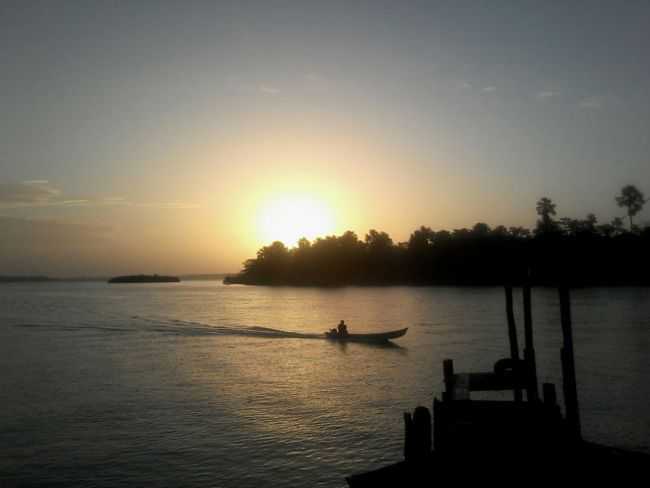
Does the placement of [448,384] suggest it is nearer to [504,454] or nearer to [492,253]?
[504,454]

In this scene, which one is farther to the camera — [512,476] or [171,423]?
[171,423]

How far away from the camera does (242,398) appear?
25422mm

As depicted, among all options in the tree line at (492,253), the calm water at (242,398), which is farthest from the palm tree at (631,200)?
the calm water at (242,398)

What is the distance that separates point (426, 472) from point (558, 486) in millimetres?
2102

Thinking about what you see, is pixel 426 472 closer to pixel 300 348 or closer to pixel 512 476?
pixel 512 476

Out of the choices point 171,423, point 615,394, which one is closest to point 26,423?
point 171,423

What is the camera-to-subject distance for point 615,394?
24422 millimetres

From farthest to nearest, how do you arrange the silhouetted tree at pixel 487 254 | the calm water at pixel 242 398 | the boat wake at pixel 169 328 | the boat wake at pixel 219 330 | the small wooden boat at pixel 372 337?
the silhouetted tree at pixel 487 254, the boat wake at pixel 169 328, the boat wake at pixel 219 330, the small wooden boat at pixel 372 337, the calm water at pixel 242 398

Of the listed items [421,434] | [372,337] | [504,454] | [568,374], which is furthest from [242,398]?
[372,337]

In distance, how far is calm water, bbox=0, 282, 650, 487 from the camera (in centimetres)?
1659

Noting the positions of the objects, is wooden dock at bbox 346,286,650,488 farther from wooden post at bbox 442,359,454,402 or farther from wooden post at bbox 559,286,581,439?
wooden post at bbox 559,286,581,439

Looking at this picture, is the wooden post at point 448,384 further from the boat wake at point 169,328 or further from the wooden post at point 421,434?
the boat wake at point 169,328

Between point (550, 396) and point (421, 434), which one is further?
point (550, 396)

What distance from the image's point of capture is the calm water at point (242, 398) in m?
16.6
